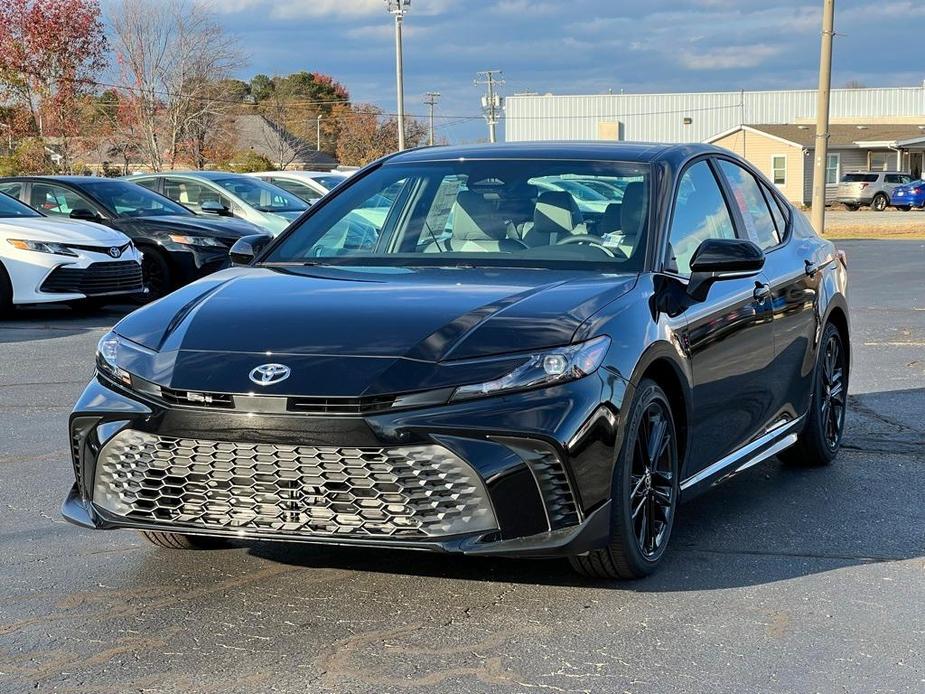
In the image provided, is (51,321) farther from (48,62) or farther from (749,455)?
(48,62)

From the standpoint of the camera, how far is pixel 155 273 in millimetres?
16125

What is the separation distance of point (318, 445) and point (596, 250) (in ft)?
5.49

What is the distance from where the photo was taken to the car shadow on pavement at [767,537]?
5.03 meters

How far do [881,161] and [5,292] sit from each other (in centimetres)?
6590

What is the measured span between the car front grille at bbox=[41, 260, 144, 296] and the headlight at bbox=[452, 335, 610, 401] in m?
10.5

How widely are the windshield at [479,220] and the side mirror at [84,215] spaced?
34.2ft

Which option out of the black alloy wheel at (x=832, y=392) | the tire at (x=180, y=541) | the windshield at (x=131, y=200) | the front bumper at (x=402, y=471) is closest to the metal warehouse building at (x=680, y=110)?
the windshield at (x=131, y=200)

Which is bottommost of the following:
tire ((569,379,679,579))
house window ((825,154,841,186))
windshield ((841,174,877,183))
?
house window ((825,154,841,186))

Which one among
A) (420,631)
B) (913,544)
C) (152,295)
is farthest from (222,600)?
(152,295)

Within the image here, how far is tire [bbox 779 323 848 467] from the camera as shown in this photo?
6.90 metres

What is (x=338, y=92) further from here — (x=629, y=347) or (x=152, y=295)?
(x=629, y=347)

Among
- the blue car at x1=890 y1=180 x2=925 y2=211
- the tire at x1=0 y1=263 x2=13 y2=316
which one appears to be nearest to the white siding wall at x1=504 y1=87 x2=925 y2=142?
the blue car at x1=890 y1=180 x2=925 y2=211

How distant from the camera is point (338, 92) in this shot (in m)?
107

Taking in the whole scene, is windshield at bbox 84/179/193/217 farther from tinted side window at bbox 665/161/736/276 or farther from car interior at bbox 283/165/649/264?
tinted side window at bbox 665/161/736/276
